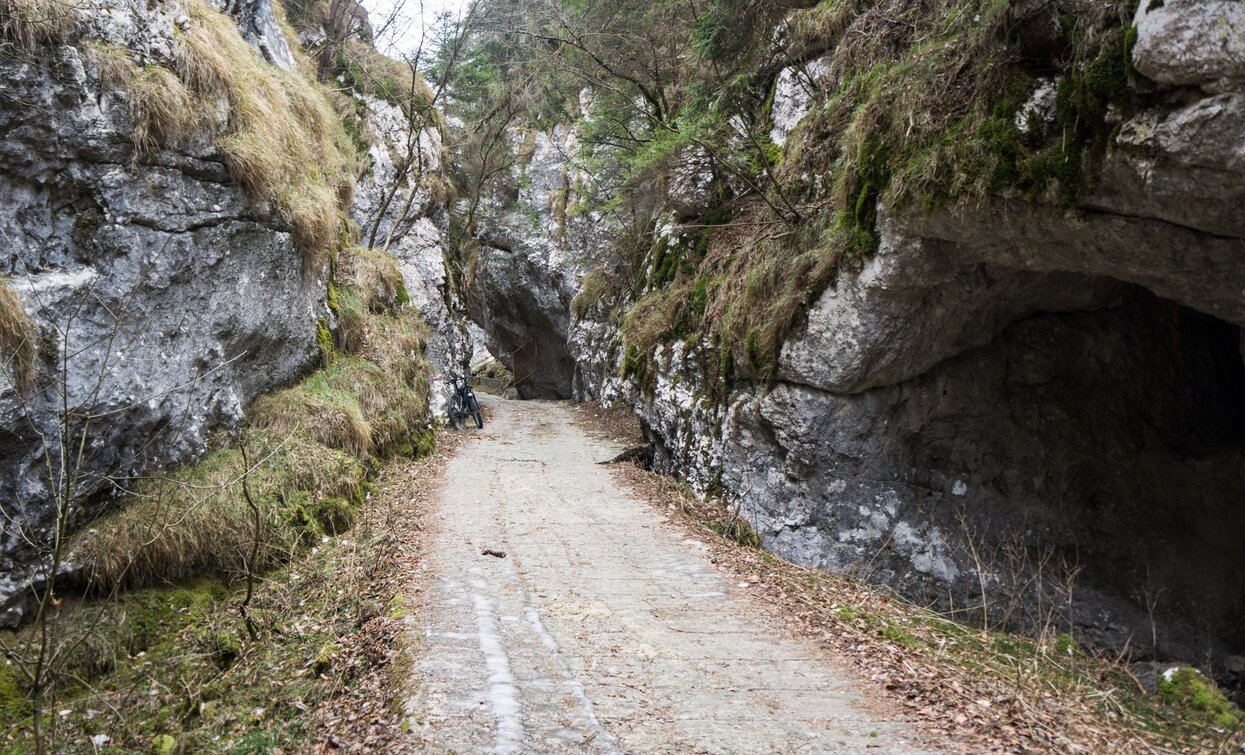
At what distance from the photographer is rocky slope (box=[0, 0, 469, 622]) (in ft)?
23.2

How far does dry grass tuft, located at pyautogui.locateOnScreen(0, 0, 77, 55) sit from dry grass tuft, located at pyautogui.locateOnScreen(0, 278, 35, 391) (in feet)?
7.98

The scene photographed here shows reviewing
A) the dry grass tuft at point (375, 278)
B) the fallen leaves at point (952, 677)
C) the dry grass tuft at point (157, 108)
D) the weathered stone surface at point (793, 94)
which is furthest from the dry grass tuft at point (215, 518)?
the weathered stone surface at point (793, 94)

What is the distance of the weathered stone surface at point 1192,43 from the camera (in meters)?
4.27

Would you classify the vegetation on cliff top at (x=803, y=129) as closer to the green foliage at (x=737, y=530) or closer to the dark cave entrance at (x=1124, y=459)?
the green foliage at (x=737, y=530)

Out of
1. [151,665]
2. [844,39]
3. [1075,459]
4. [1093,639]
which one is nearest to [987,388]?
[1075,459]

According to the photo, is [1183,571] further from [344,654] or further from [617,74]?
[617,74]

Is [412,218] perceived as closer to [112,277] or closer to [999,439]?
[112,277]

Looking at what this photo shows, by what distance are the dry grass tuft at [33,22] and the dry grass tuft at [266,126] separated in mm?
1292

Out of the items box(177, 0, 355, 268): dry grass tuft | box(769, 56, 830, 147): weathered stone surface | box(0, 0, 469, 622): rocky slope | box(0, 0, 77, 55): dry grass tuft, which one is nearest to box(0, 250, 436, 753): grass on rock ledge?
box(0, 0, 469, 622): rocky slope

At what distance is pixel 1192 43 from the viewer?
445cm

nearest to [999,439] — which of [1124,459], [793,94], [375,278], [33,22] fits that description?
[1124,459]

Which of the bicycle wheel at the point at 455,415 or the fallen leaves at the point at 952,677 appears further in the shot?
the bicycle wheel at the point at 455,415

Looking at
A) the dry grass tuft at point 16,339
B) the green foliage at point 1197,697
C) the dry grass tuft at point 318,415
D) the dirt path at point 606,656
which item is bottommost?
the dirt path at point 606,656

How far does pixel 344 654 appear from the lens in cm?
533
